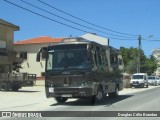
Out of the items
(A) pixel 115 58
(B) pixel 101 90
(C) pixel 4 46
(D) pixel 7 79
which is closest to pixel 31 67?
(C) pixel 4 46

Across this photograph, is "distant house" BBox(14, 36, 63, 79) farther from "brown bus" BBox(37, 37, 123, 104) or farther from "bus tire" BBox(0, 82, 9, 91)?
"brown bus" BBox(37, 37, 123, 104)

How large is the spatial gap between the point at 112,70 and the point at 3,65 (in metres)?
21.7

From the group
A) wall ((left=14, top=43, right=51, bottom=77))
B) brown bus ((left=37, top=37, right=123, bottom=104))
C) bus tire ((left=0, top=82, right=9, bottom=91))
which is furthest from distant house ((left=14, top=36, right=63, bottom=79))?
brown bus ((left=37, top=37, right=123, bottom=104))

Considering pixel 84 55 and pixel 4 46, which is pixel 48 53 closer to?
pixel 84 55

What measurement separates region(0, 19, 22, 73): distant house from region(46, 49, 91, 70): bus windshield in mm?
22934

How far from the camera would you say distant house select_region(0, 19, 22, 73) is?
144ft

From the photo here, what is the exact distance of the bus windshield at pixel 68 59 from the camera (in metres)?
20.3

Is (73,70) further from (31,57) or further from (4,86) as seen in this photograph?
(31,57)

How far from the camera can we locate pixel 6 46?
45.3 m

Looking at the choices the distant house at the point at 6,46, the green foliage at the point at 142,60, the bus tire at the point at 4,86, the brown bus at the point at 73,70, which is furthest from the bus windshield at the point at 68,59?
the green foliage at the point at 142,60

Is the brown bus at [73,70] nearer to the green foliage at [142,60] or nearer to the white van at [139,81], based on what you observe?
the white van at [139,81]

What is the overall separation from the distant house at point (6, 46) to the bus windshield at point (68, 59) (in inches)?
903

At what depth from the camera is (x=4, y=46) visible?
44.9 metres

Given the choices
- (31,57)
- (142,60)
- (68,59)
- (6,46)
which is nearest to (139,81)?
(6,46)
